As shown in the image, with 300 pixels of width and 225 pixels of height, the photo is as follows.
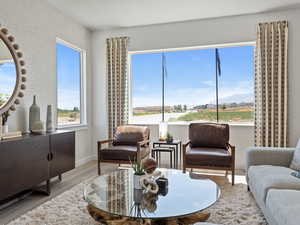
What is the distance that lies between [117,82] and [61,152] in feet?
6.59

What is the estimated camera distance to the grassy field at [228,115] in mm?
4633

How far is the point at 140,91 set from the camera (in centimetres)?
519

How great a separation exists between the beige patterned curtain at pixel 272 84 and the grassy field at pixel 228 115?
0.38 meters

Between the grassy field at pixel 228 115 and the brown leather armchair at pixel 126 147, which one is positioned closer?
the brown leather armchair at pixel 126 147

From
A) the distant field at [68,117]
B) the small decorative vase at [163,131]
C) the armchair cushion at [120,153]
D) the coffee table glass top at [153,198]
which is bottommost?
the coffee table glass top at [153,198]

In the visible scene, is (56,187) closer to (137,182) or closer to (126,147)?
(126,147)

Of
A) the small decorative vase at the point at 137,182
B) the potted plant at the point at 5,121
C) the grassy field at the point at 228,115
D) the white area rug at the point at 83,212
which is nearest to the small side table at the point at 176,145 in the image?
the grassy field at the point at 228,115

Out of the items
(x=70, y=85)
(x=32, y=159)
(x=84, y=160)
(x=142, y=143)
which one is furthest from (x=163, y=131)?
(x=32, y=159)

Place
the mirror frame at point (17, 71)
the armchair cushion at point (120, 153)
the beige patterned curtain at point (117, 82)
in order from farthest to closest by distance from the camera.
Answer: the beige patterned curtain at point (117, 82) → the armchair cushion at point (120, 153) → the mirror frame at point (17, 71)

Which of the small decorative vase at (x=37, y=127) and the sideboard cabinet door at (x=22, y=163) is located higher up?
the small decorative vase at (x=37, y=127)

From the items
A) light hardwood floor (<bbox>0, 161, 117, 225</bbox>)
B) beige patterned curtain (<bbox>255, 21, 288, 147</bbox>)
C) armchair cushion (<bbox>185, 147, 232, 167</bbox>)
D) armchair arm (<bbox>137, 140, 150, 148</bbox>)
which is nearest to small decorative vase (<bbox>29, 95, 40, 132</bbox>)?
light hardwood floor (<bbox>0, 161, 117, 225</bbox>)

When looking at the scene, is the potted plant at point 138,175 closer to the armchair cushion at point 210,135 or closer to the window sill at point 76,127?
the armchair cushion at point 210,135

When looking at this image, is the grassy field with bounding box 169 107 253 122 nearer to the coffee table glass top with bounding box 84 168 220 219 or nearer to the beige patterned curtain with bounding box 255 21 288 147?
the beige patterned curtain with bounding box 255 21 288 147

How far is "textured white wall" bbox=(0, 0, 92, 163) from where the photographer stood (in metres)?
3.25
